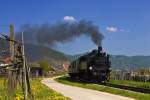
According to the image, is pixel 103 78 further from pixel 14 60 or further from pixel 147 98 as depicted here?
pixel 14 60

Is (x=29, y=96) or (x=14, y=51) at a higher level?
(x=14, y=51)

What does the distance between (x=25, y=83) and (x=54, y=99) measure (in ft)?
21.4

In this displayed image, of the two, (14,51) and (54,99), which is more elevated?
(14,51)

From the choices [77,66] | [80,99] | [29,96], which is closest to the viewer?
[29,96]

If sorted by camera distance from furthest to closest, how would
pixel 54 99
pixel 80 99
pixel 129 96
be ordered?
pixel 129 96, pixel 80 99, pixel 54 99

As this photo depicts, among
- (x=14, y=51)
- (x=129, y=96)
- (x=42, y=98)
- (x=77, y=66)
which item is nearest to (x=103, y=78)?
(x=77, y=66)

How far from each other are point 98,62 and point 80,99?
32.0 meters

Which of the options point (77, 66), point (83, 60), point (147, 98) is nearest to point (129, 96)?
point (147, 98)

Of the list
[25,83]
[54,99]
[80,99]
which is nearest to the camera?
[25,83]

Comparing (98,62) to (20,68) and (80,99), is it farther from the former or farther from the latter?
(20,68)

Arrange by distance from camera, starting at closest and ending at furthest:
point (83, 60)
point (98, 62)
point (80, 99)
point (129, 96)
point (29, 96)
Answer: point (29, 96)
point (80, 99)
point (129, 96)
point (98, 62)
point (83, 60)

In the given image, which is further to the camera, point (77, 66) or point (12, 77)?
point (77, 66)

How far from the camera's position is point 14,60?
23.8 m

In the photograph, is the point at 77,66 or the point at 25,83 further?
the point at 77,66
